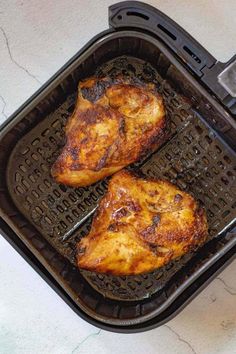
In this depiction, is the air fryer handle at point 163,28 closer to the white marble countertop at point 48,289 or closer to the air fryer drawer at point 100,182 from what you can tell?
the air fryer drawer at point 100,182

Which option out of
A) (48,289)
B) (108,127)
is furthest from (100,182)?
(48,289)

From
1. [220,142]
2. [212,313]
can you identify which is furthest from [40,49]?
[212,313]

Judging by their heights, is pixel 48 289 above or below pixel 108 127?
below

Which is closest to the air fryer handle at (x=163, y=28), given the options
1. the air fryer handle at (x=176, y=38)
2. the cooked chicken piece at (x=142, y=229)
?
the air fryer handle at (x=176, y=38)

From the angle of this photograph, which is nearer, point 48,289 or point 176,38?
point 176,38

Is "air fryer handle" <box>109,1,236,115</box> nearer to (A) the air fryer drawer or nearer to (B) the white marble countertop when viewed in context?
(A) the air fryer drawer

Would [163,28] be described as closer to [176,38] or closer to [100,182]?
[176,38]
